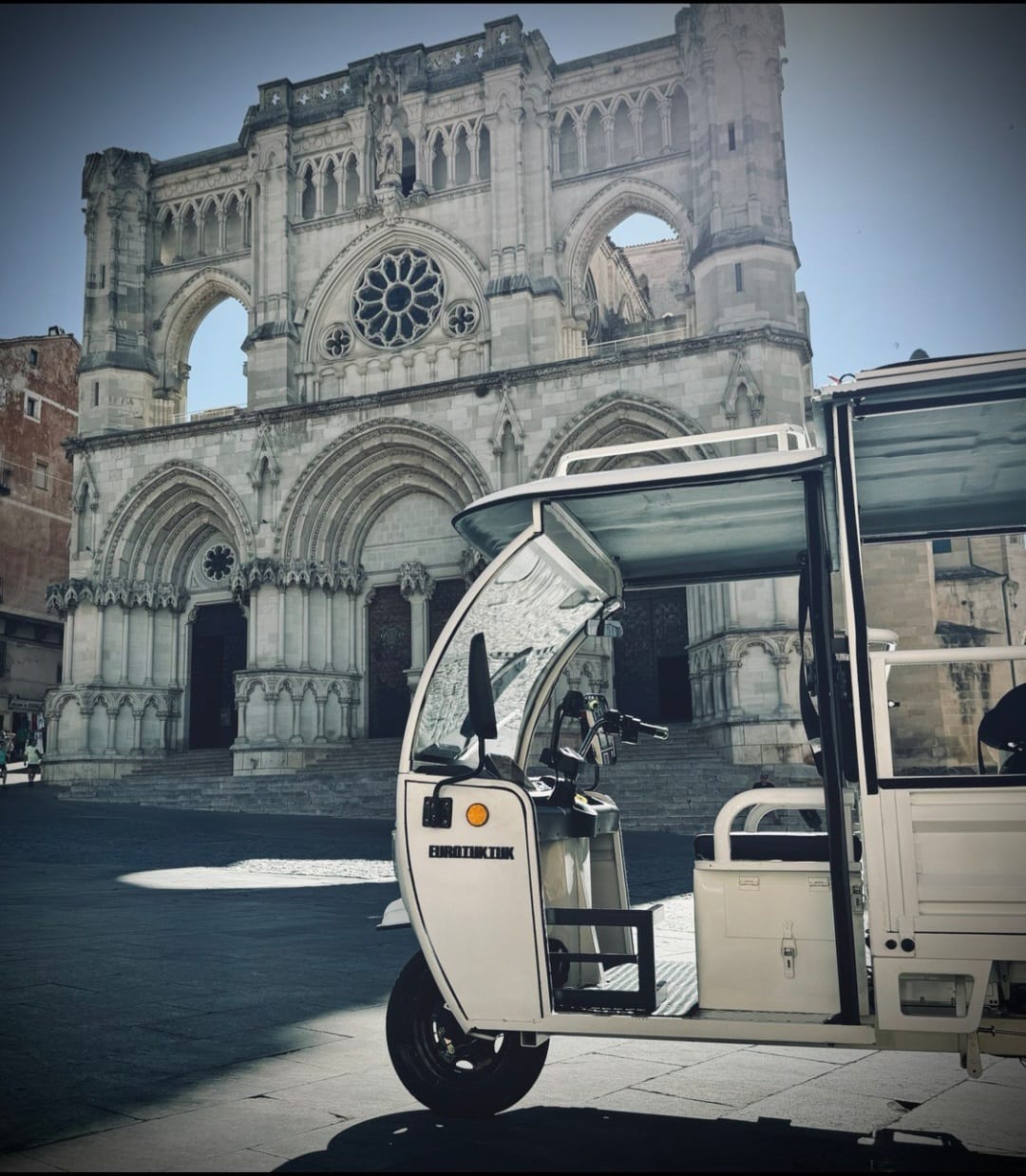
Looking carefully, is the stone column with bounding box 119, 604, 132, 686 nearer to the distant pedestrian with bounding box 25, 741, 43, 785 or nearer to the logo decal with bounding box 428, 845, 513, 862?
the distant pedestrian with bounding box 25, 741, 43, 785

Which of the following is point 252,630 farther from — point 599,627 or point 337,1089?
point 337,1089

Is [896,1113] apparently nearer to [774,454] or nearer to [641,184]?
[774,454]

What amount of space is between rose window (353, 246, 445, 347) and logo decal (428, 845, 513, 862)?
2252cm

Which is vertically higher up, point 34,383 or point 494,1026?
point 34,383

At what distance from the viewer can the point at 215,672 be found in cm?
2741

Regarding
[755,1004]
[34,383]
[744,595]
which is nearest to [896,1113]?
[755,1004]

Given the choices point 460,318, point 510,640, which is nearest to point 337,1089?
point 510,640

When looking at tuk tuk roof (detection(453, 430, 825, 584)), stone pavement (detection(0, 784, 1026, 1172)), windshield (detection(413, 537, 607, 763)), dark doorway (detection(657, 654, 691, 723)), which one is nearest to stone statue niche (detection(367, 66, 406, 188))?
dark doorway (detection(657, 654, 691, 723))

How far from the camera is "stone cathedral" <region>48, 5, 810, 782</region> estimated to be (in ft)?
72.1

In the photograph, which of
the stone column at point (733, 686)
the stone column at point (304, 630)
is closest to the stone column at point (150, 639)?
the stone column at point (304, 630)

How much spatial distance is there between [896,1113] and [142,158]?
29463 mm

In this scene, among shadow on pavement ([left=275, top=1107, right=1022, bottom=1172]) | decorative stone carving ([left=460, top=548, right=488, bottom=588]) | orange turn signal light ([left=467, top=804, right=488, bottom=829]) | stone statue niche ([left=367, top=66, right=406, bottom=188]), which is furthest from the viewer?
stone statue niche ([left=367, top=66, right=406, bottom=188])

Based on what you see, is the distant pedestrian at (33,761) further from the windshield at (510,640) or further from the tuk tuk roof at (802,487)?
the tuk tuk roof at (802,487)

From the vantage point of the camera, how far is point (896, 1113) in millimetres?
3986
